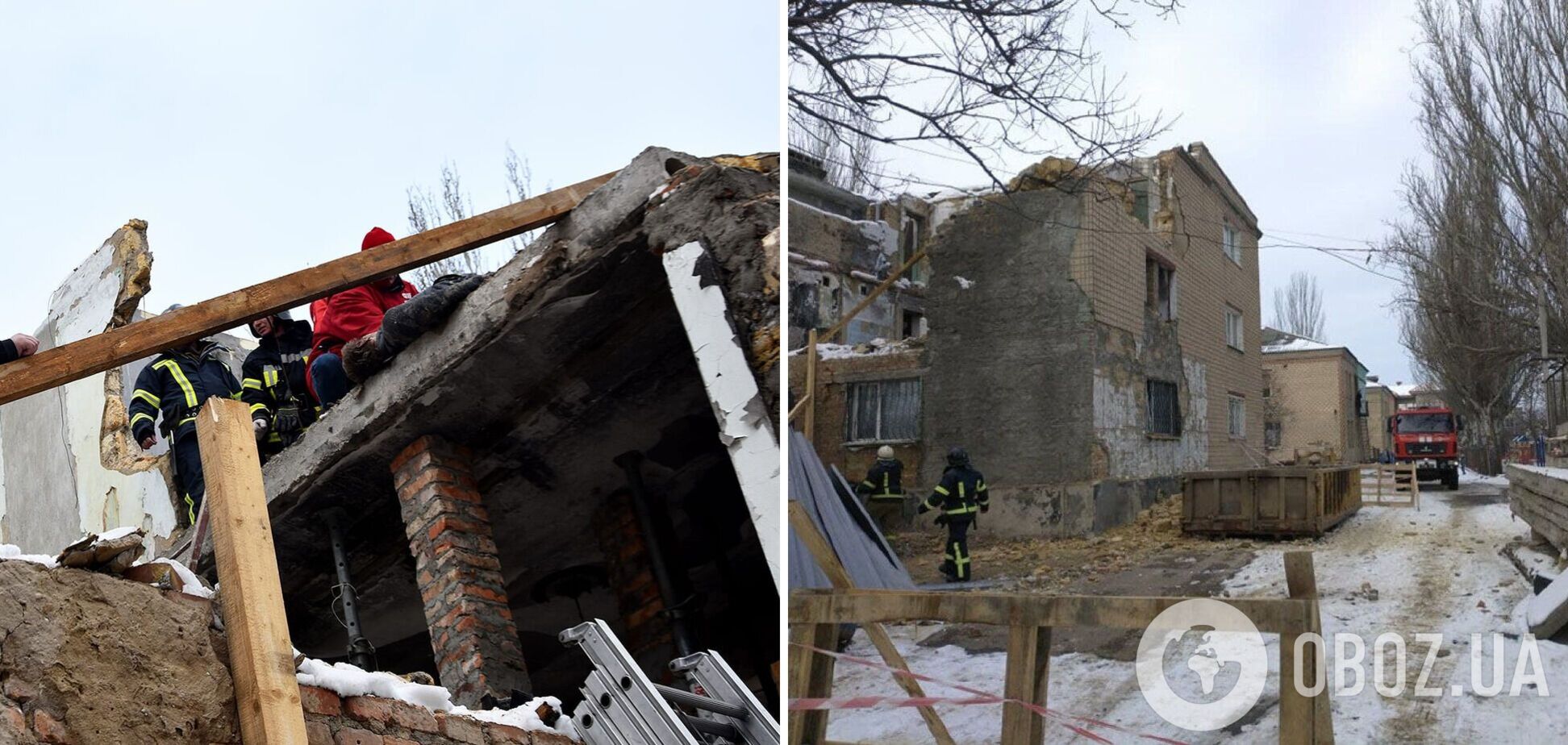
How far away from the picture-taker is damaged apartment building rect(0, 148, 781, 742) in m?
3.17

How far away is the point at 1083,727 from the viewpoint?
1.71 metres

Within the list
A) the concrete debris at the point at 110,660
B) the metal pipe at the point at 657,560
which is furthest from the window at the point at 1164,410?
the metal pipe at the point at 657,560

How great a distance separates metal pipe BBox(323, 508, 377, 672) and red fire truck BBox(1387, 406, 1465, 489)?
11.2ft

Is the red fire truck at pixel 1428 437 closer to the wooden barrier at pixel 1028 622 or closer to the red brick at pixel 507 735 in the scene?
the wooden barrier at pixel 1028 622

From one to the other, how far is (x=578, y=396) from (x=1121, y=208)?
2.53 meters

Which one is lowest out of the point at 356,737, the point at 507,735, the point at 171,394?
the point at 507,735

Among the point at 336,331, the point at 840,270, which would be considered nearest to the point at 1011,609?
the point at 840,270

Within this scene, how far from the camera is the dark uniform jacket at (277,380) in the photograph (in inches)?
185

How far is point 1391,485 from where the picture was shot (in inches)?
67.5

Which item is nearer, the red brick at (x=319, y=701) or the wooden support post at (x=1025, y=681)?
the wooden support post at (x=1025, y=681)

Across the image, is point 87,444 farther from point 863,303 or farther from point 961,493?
point 961,493

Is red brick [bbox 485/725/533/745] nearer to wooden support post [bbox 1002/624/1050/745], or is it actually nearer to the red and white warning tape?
the red and white warning tape

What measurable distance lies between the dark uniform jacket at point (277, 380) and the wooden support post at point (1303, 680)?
154 inches

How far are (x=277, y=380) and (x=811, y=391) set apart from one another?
337 cm
